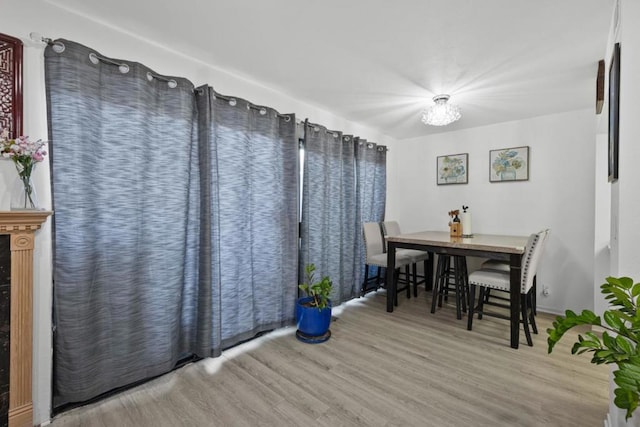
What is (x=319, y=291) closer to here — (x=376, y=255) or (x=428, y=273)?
(x=376, y=255)

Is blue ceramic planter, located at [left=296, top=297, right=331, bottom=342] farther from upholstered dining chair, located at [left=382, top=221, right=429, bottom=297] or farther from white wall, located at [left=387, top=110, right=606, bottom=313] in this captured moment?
white wall, located at [left=387, top=110, right=606, bottom=313]

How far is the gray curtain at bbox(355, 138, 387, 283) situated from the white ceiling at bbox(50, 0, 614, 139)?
3.14 ft

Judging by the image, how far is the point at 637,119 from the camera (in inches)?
47.5

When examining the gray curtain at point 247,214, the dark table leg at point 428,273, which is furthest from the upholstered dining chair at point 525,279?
the gray curtain at point 247,214

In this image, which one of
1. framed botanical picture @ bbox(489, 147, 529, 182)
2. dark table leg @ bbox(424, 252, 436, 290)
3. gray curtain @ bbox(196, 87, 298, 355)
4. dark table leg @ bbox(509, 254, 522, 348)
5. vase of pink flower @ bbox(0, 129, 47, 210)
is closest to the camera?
vase of pink flower @ bbox(0, 129, 47, 210)

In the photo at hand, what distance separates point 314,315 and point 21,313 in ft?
6.01

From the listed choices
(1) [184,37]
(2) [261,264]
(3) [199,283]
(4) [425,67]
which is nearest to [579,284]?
(4) [425,67]

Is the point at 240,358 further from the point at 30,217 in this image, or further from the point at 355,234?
the point at 355,234

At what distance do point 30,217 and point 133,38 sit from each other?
1276 mm

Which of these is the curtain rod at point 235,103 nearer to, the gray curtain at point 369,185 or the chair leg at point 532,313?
the gray curtain at point 369,185

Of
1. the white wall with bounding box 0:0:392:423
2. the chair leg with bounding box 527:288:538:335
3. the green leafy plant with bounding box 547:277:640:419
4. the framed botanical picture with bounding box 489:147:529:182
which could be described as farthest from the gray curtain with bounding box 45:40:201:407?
the framed botanical picture with bounding box 489:147:529:182

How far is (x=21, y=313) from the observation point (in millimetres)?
1422

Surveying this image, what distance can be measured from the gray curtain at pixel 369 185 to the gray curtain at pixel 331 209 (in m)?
0.10

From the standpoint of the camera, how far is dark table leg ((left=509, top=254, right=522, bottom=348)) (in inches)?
93.9
